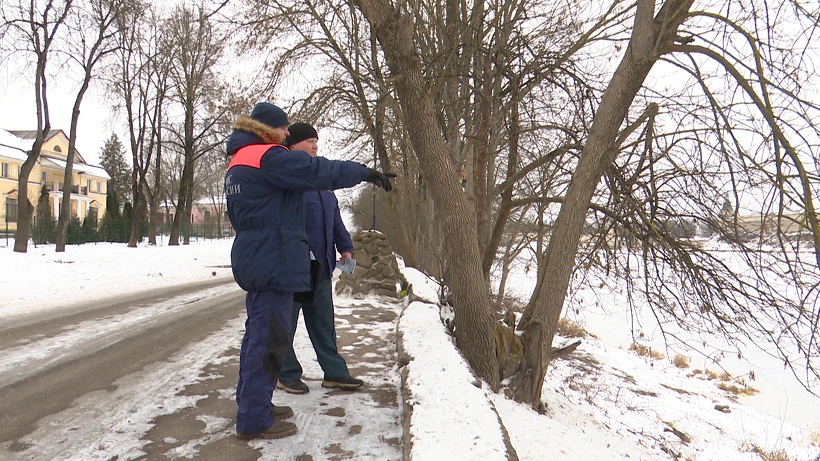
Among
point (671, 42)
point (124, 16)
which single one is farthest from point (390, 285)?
point (124, 16)

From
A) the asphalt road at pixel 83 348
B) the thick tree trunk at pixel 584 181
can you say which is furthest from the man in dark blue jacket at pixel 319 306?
the thick tree trunk at pixel 584 181

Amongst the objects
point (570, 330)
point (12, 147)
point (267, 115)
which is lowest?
point (570, 330)

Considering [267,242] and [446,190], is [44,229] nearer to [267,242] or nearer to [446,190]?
[446,190]

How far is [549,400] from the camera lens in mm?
5250

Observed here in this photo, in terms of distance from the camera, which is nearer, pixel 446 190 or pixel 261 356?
pixel 261 356

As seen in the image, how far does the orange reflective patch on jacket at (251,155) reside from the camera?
2.79 meters

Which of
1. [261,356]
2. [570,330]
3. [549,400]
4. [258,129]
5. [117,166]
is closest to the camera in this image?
[261,356]

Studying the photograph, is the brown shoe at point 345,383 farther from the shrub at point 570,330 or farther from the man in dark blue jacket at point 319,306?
the shrub at point 570,330

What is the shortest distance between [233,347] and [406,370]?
2101mm

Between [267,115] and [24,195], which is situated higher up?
[24,195]

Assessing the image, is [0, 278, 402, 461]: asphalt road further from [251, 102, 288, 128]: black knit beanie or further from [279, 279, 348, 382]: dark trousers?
[251, 102, 288, 128]: black knit beanie

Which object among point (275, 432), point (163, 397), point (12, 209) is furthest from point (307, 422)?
point (12, 209)

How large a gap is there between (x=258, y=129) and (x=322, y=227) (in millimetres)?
1174

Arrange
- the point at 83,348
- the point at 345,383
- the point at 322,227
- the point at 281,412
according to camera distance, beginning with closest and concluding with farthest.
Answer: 1. the point at 281,412
2. the point at 345,383
3. the point at 322,227
4. the point at 83,348
